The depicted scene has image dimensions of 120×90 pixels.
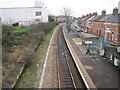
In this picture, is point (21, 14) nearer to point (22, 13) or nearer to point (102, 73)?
point (22, 13)

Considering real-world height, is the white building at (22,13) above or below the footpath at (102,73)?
above

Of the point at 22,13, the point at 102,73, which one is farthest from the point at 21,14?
the point at 102,73

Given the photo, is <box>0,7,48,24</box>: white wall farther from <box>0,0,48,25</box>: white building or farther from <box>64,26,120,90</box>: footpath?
<box>64,26,120,90</box>: footpath

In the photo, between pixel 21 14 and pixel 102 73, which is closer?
pixel 102 73

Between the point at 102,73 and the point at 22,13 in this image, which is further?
the point at 22,13

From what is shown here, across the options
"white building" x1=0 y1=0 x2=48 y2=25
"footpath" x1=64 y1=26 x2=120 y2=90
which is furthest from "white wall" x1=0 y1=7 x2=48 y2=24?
"footpath" x1=64 y1=26 x2=120 y2=90

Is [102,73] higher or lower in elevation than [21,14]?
lower

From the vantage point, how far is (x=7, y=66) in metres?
10.9

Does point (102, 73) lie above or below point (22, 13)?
below

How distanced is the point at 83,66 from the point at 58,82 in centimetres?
397

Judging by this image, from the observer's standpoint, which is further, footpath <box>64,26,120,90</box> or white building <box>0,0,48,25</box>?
white building <box>0,0,48,25</box>

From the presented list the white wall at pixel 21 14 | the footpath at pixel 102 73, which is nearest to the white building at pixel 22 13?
the white wall at pixel 21 14

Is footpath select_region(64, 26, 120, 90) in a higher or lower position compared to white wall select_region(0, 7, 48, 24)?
lower

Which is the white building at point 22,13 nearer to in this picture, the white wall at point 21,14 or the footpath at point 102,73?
the white wall at point 21,14
